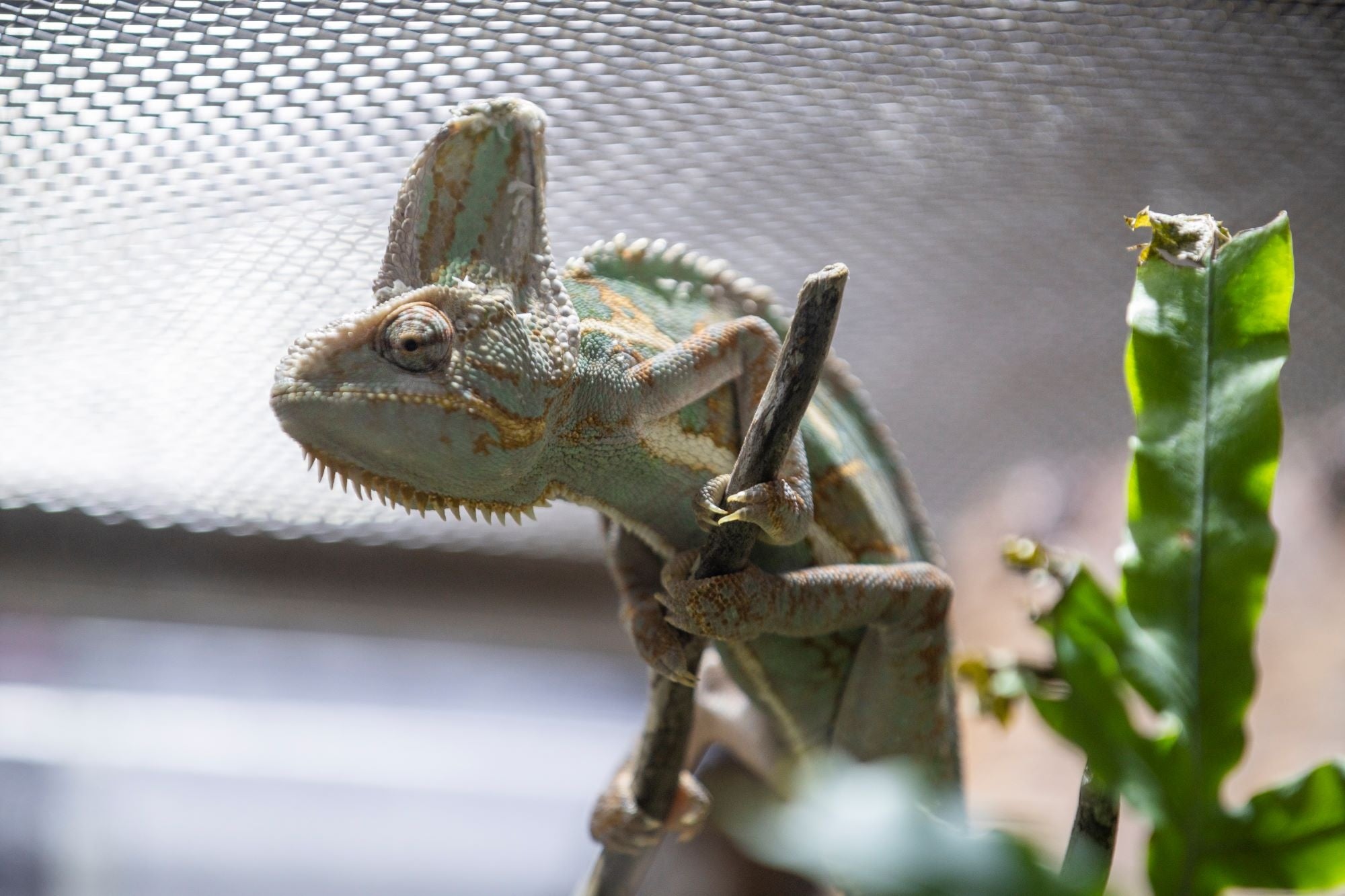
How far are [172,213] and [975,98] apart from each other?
1155mm

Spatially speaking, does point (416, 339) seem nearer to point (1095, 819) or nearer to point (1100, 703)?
point (1100, 703)

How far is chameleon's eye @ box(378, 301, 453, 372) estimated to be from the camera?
37.3 inches

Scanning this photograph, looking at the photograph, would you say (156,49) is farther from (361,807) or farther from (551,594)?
(361,807)

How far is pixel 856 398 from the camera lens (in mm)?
1465

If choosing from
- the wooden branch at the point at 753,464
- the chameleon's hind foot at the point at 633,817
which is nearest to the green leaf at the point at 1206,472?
the wooden branch at the point at 753,464

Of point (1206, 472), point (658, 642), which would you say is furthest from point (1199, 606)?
point (658, 642)

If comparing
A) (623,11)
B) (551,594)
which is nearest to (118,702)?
(551,594)

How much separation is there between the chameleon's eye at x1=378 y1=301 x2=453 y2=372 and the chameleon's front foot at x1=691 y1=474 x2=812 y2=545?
304 millimetres

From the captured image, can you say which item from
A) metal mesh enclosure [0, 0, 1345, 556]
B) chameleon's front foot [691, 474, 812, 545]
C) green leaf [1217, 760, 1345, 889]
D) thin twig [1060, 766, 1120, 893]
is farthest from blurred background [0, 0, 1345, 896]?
chameleon's front foot [691, 474, 812, 545]

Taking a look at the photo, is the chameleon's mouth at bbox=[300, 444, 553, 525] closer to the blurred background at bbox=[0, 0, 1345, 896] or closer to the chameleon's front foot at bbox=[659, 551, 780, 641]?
the chameleon's front foot at bbox=[659, 551, 780, 641]

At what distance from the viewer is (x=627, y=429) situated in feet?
3.60

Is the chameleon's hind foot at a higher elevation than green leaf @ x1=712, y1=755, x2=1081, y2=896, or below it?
below

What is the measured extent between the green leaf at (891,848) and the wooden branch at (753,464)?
0.41 m

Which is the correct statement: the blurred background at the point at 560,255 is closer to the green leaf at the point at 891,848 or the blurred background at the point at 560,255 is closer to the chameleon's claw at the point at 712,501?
the green leaf at the point at 891,848
